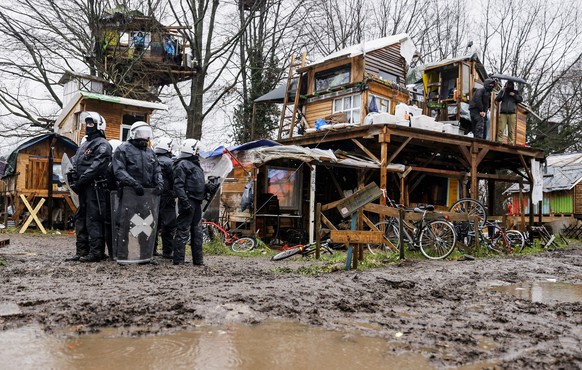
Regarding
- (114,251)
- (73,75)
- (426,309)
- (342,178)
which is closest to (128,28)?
(73,75)

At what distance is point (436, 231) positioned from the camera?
1149 centimetres

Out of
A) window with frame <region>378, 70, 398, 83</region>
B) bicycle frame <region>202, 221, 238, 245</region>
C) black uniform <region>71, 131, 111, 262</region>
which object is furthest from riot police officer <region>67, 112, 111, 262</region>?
window with frame <region>378, 70, 398, 83</region>

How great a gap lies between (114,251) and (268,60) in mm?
21719

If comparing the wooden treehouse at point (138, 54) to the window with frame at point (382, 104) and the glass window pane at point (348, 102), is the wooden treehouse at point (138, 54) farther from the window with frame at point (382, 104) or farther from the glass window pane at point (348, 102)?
the window with frame at point (382, 104)

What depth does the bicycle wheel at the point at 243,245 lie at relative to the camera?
12.7 m

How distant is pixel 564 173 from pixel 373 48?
16.6 meters

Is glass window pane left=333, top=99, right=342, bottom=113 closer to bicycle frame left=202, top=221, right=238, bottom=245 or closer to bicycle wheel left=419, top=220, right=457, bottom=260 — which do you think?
bicycle frame left=202, top=221, right=238, bottom=245

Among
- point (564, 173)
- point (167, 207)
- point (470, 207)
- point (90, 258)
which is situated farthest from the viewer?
point (564, 173)

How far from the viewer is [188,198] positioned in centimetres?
817

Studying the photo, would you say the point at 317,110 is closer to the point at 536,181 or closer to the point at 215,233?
the point at 215,233

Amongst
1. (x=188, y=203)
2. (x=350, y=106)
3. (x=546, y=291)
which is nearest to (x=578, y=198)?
(x=350, y=106)

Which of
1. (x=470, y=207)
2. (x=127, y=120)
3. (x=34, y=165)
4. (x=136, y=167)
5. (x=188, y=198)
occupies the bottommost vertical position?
(x=188, y=198)

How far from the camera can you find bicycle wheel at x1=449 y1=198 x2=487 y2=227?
1273 cm

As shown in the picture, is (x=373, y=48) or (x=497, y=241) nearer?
(x=497, y=241)
